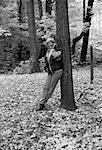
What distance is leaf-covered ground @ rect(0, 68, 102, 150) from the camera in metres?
5.41

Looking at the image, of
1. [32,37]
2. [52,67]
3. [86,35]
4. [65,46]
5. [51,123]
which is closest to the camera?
[51,123]

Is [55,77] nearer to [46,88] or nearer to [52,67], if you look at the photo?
[52,67]

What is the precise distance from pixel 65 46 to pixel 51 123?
6.93 ft

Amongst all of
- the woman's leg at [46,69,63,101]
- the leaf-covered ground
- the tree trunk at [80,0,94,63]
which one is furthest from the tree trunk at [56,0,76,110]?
the tree trunk at [80,0,94,63]

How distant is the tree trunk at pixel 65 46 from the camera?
686cm

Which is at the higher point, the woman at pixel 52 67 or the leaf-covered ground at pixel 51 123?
the woman at pixel 52 67

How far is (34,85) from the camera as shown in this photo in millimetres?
10750

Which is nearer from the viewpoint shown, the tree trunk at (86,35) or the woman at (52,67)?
the woman at (52,67)

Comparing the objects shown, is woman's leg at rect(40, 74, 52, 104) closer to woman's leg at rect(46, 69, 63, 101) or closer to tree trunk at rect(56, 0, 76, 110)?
woman's leg at rect(46, 69, 63, 101)

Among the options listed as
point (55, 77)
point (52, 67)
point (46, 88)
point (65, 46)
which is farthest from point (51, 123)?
point (65, 46)

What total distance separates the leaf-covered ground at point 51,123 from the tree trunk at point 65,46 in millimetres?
355

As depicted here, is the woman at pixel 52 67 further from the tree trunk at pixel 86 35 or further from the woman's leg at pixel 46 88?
the tree trunk at pixel 86 35

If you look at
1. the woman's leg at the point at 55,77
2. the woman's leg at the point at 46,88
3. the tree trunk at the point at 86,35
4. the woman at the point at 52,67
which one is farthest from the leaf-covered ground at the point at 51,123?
the tree trunk at the point at 86,35

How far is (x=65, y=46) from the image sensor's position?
6.94m
